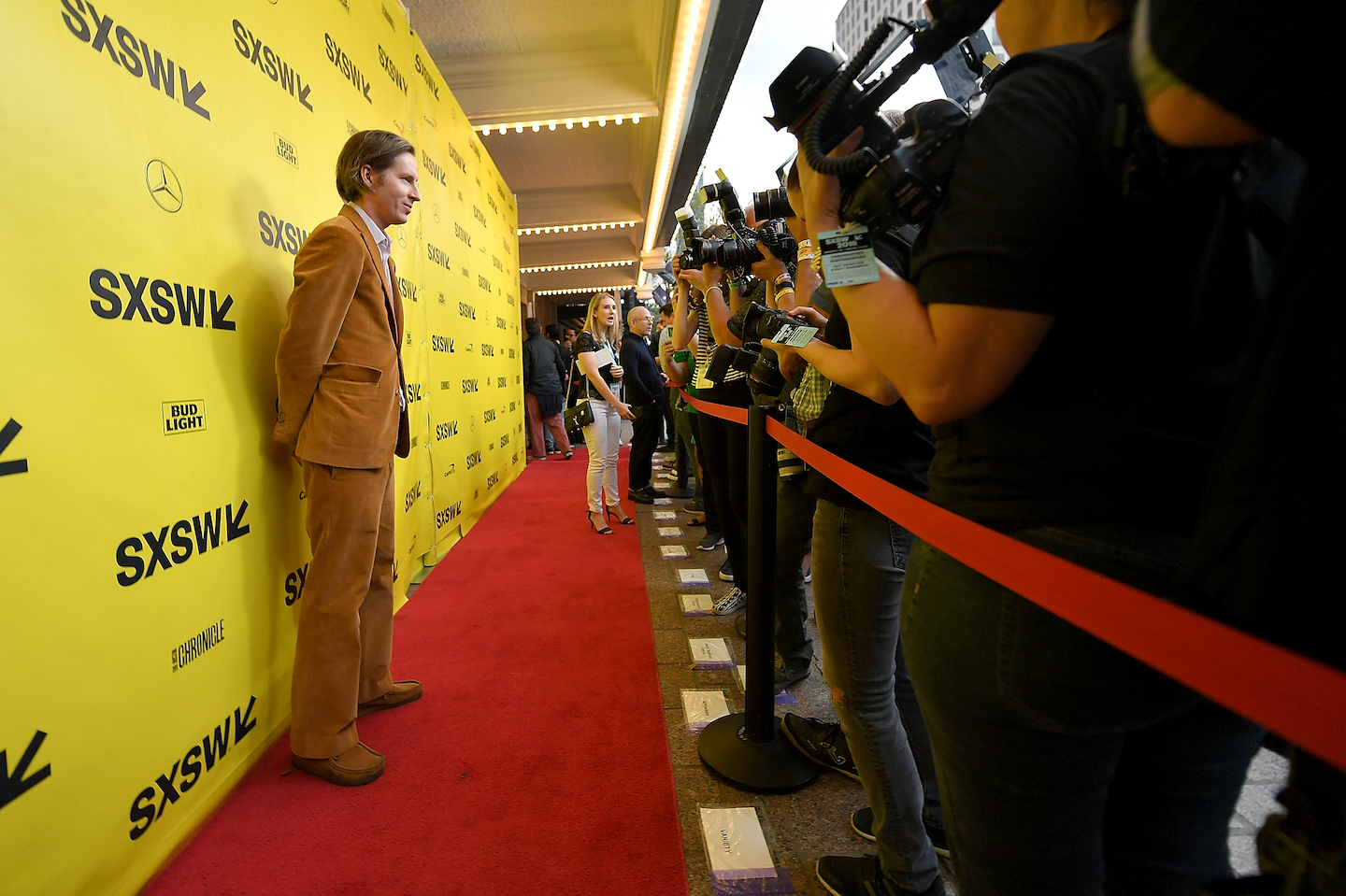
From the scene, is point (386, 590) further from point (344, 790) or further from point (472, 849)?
point (472, 849)

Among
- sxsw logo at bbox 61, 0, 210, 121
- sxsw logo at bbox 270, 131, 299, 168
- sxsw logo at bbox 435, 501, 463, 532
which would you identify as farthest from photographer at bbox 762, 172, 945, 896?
sxsw logo at bbox 435, 501, 463, 532

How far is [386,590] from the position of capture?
2090 millimetres

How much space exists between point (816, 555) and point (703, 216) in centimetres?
220

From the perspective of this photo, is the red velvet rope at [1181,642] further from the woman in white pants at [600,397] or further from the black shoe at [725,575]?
the woman in white pants at [600,397]

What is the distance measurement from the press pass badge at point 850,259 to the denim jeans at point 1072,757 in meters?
0.36

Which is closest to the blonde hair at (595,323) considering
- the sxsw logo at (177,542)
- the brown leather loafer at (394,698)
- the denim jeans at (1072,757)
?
the brown leather loafer at (394,698)

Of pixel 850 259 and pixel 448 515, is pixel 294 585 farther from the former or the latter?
pixel 850 259

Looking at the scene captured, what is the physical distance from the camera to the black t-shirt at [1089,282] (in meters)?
0.57

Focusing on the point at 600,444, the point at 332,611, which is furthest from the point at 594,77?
the point at 332,611

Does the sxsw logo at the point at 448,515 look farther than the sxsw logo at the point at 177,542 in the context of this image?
Yes

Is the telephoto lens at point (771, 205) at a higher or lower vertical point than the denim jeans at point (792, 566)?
higher

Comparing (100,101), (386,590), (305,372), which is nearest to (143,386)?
(305,372)

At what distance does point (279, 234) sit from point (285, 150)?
31 centimetres

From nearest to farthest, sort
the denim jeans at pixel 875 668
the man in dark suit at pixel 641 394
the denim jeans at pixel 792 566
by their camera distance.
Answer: the denim jeans at pixel 875 668 → the denim jeans at pixel 792 566 → the man in dark suit at pixel 641 394
